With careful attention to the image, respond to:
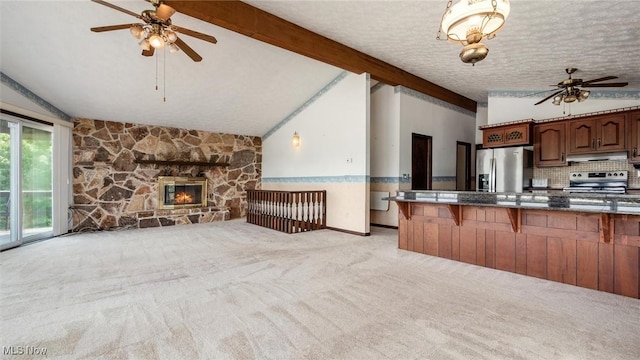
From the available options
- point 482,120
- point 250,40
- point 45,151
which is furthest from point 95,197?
point 482,120

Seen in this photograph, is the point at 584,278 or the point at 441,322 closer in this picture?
the point at 441,322

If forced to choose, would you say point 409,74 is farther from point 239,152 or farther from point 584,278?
point 239,152

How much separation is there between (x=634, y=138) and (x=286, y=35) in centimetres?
557

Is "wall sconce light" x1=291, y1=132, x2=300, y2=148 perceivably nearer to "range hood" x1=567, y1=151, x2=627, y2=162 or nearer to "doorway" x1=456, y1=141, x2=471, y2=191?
"doorway" x1=456, y1=141, x2=471, y2=191

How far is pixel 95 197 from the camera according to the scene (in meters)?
5.97

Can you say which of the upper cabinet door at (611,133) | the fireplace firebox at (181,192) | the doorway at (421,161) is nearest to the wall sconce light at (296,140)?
the fireplace firebox at (181,192)

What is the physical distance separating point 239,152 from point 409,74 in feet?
16.0

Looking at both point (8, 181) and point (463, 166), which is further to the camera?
point (463, 166)

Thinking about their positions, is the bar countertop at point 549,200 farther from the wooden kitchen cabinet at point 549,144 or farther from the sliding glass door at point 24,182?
the sliding glass door at point 24,182

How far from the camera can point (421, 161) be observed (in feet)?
21.6

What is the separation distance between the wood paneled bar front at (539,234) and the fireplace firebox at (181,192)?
519cm

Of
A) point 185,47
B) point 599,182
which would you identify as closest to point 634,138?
point 599,182

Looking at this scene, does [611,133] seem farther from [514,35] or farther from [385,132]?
[385,132]
